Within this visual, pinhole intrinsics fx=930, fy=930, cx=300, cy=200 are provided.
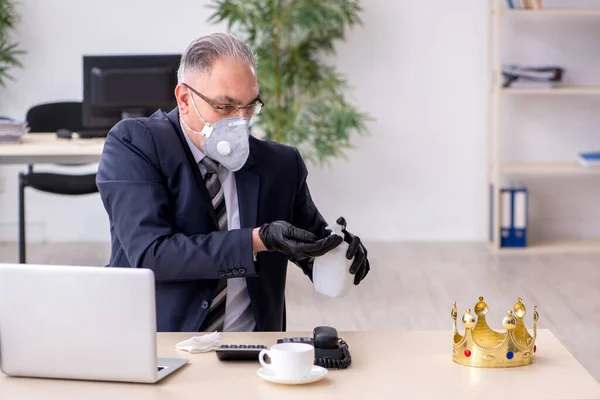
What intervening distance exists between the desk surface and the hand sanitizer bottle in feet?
8.80

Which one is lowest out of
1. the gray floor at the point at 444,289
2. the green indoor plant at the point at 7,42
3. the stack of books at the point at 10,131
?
the gray floor at the point at 444,289

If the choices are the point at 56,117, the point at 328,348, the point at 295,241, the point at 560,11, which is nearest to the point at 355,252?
the point at 295,241

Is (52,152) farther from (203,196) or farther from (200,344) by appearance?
(200,344)

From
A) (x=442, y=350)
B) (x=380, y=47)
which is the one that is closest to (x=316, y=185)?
(x=380, y=47)

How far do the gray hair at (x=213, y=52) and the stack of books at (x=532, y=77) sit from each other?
359 centimetres

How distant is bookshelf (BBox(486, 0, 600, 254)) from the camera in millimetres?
5289

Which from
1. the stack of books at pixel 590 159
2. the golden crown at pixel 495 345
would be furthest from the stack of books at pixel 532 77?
the golden crown at pixel 495 345

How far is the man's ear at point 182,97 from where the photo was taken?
208 cm

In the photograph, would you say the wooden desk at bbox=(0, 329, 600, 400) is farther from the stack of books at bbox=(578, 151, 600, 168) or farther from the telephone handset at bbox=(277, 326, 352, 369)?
the stack of books at bbox=(578, 151, 600, 168)

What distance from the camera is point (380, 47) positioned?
569 cm

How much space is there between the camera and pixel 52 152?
166 inches

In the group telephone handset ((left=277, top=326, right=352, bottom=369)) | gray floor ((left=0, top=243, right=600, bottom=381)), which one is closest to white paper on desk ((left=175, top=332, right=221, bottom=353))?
telephone handset ((left=277, top=326, right=352, bottom=369))

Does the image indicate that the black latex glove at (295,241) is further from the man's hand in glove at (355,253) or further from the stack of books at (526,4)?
the stack of books at (526,4)

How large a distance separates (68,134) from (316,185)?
5.76 ft
